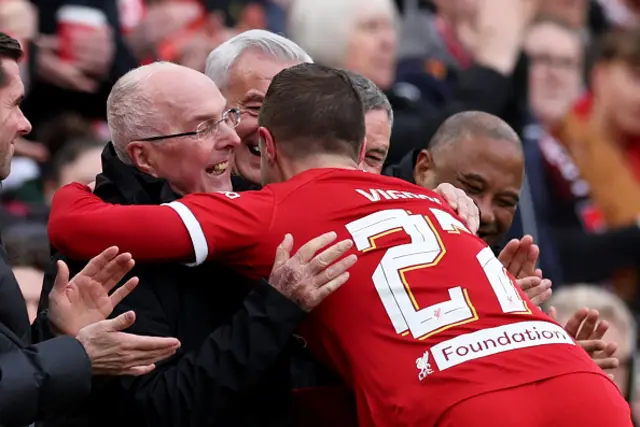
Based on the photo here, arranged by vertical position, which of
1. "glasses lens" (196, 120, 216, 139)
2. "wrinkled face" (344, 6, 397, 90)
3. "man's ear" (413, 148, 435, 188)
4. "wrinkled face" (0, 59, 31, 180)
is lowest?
"wrinkled face" (344, 6, 397, 90)

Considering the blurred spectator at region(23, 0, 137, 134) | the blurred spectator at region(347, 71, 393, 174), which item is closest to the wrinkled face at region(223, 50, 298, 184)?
the blurred spectator at region(347, 71, 393, 174)

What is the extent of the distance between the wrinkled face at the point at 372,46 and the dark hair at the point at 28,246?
1745 mm

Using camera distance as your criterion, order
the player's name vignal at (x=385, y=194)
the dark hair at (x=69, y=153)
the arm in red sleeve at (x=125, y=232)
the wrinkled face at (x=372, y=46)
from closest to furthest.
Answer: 1. the arm in red sleeve at (x=125, y=232)
2. the player's name vignal at (x=385, y=194)
3. the wrinkled face at (x=372, y=46)
4. the dark hair at (x=69, y=153)

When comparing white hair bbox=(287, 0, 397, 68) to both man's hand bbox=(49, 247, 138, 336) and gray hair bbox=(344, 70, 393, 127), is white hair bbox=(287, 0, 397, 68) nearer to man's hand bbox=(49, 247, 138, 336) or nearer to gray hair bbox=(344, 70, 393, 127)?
gray hair bbox=(344, 70, 393, 127)

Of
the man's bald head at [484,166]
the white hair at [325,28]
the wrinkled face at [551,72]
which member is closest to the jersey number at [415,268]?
the man's bald head at [484,166]

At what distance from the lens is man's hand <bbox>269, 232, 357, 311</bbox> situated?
4.04m

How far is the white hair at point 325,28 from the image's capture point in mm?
7324

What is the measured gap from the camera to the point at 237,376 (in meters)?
4.12

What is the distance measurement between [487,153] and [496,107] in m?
2.65

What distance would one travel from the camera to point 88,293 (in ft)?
13.7

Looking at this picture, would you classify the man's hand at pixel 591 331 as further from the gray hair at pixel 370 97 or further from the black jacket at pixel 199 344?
the black jacket at pixel 199 344

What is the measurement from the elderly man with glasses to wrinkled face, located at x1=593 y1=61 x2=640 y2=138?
544 centimetres

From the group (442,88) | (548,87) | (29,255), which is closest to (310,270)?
(29,255)

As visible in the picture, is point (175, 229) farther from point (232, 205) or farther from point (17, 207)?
point (17, 207)
